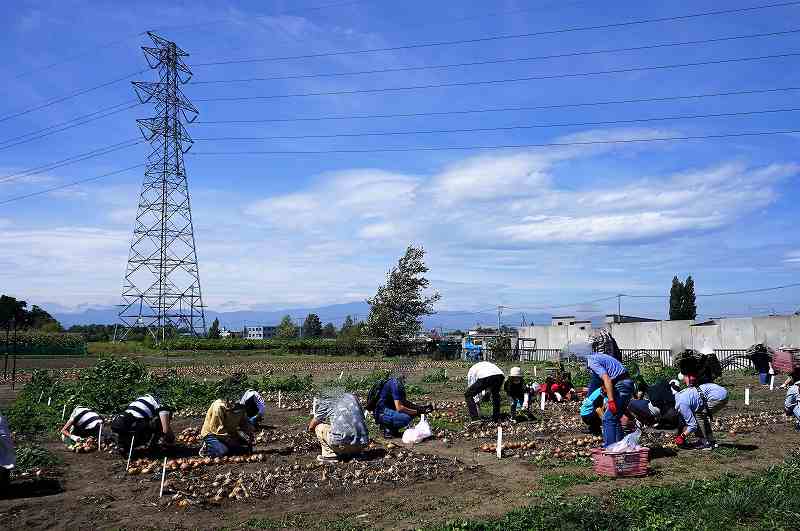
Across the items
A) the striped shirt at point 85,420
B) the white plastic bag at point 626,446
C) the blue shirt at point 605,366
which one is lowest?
the white plastic bag at point 626,446

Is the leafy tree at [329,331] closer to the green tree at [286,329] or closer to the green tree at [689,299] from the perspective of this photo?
the green tree at [286,329]

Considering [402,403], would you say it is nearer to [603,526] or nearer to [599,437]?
[599,437]

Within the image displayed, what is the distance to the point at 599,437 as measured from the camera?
12.4m

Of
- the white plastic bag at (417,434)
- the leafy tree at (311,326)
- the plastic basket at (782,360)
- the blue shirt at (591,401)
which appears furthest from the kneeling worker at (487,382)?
the leafy tree at (311,326)

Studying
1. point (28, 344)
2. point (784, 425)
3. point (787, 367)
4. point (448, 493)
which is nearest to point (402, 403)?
point (448, 493)

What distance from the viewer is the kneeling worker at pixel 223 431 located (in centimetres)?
1145

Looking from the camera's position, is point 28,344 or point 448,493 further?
point 28,344

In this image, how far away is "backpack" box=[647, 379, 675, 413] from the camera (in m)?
13.1

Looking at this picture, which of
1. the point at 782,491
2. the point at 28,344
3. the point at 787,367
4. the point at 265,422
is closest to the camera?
the point at 782,491

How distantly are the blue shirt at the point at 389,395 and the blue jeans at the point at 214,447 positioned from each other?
3.24 m

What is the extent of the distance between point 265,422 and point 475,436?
5.15m

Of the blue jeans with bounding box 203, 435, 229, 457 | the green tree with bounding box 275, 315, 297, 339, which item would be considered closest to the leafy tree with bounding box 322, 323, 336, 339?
the green tree with bounding box 275, 315, 297, 339

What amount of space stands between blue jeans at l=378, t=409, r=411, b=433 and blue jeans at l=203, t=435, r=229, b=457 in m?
3.20

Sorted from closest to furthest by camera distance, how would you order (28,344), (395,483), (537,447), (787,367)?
(395,483) → (537,447) → (787,367) → (28,344)
